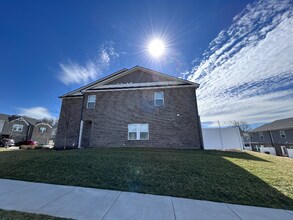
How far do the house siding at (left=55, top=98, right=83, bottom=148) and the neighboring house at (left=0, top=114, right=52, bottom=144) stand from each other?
27.4 m

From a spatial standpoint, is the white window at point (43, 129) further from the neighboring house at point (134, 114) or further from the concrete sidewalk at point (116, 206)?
the concrete sidewalk at point (116, 206)

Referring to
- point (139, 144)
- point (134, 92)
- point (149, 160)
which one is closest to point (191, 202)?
point (149, 160)

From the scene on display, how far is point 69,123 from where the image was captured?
1452cm

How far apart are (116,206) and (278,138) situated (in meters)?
36.7

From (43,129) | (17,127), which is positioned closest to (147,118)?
(17,127)

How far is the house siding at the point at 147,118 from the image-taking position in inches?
475

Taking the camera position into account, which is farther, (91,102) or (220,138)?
(91,102)

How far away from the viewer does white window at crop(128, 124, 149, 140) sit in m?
12.5

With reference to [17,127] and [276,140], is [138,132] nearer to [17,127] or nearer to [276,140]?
[276,140]

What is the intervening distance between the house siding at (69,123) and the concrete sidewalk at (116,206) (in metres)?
10.1

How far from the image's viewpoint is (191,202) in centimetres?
388

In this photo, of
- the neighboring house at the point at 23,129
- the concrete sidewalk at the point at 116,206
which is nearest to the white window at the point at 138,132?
the concrete sidewalk at the point at 116,206

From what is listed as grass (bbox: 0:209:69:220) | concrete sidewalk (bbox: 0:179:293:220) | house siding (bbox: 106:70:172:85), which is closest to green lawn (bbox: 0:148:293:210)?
concrete sidewalk (bbox: 0:179:293:220)

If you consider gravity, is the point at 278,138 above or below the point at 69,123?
below
